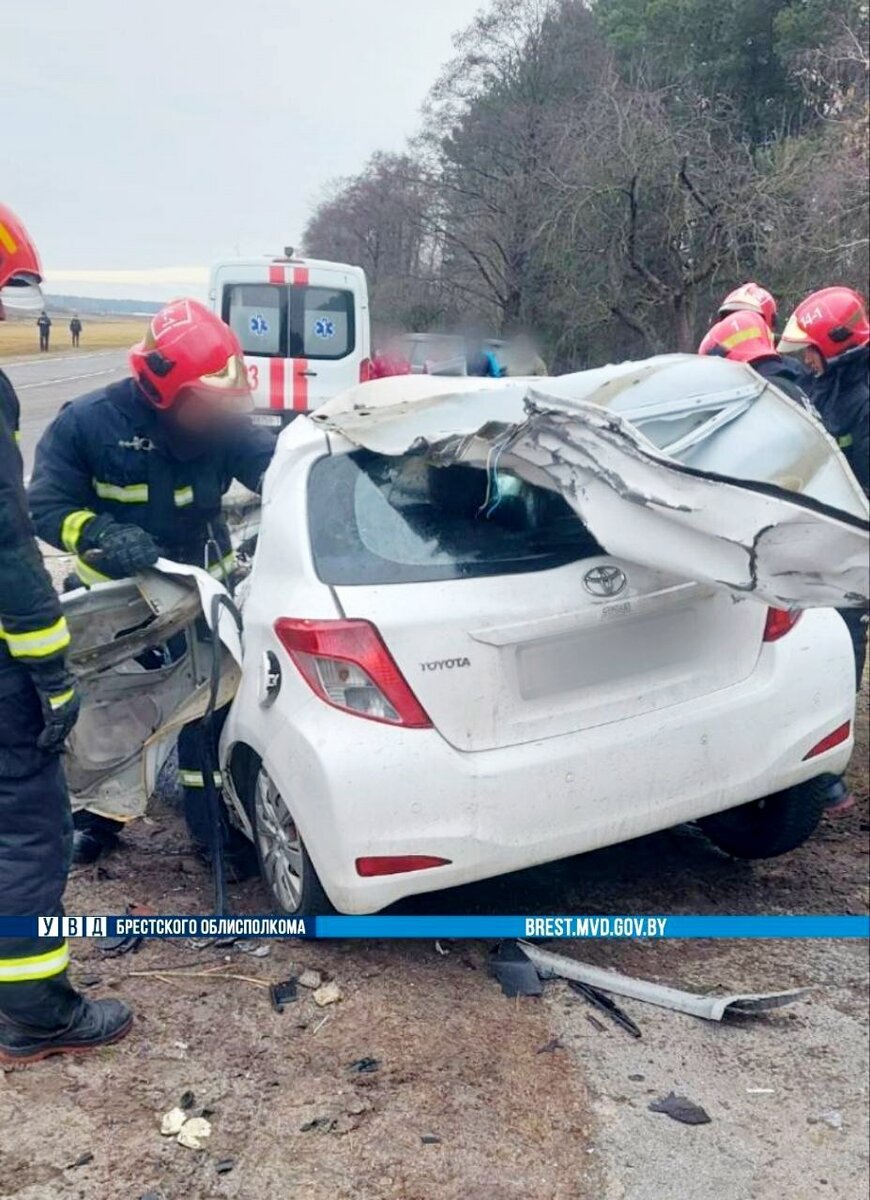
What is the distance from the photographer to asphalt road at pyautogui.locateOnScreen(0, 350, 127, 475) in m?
3.02

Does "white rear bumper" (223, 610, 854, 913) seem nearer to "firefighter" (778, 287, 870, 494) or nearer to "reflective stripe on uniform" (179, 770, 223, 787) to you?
"reflective stripe on uniform" (179, 770, 223, 787)

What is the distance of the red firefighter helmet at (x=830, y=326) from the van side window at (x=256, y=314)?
8183 mm

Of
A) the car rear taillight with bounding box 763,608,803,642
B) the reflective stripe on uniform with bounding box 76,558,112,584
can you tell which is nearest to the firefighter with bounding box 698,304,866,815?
the car rear taillight with bounding box 763,608,803,642

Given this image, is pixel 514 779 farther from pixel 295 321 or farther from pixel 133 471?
pixel 295 321

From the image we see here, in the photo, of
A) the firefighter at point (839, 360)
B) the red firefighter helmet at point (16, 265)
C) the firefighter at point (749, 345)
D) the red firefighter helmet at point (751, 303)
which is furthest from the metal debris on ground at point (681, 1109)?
the red firefighter helmet at point (751, 303)

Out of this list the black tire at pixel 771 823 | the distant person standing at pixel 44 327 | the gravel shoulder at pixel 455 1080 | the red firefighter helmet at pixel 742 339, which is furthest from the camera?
the red firefighter helmet at pixel 742 339

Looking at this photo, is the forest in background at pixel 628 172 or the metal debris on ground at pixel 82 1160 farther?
the forest in background at pixel 628 172

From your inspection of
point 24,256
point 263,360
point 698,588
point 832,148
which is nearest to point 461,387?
point 698,588

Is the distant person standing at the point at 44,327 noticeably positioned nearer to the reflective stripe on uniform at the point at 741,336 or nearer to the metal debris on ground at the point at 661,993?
the metal debris on ground at the point at 661,993

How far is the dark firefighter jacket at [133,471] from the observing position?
3793 mm

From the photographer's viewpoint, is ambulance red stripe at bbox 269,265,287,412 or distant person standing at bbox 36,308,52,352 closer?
distant person standing at bbox 36,308,52,352

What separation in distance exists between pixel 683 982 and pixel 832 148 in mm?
8572

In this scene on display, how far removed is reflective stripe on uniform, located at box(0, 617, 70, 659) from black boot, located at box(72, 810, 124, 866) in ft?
4.87

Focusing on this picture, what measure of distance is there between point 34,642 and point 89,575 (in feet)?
4.48
